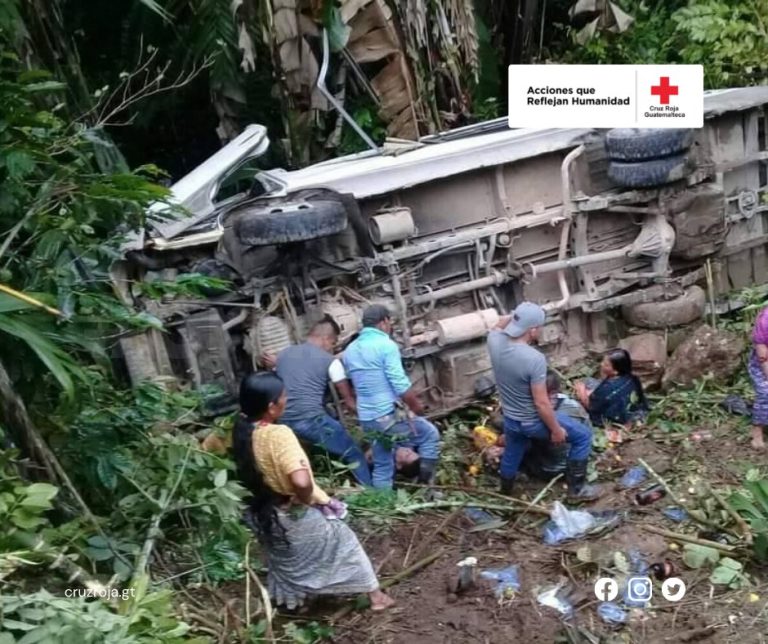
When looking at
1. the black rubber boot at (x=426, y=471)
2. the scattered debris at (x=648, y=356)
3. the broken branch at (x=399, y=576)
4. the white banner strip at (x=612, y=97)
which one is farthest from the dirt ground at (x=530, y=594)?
the white banner strip at (x=612, y=97)

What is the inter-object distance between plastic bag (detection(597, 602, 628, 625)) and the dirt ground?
0.03 m

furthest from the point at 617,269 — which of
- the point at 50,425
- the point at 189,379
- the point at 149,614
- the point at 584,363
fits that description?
the point at 149,614

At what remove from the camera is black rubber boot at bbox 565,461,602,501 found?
638 centimetres

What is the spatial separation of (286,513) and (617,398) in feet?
10.9

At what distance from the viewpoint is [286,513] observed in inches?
178

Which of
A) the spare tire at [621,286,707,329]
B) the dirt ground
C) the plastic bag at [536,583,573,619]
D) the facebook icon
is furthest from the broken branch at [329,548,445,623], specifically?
the spare tire at [621,286,707,329]

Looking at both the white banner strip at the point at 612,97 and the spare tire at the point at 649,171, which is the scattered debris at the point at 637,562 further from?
the white banner strip at the point at 612,97

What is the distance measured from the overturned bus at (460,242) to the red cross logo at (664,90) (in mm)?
237

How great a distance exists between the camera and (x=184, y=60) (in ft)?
32.2

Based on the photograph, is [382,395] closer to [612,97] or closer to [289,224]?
[289,224]

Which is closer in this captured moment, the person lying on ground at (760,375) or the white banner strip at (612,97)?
the person lying on ground at (760,375)

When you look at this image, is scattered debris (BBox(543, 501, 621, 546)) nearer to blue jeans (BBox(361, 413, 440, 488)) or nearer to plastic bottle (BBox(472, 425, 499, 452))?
blue jeans (BBox(361, 413, 440, 488))

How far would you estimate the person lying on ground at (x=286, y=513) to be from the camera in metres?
4.38

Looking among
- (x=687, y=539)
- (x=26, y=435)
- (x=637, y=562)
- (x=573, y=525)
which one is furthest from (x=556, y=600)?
(x=26, y=435)
